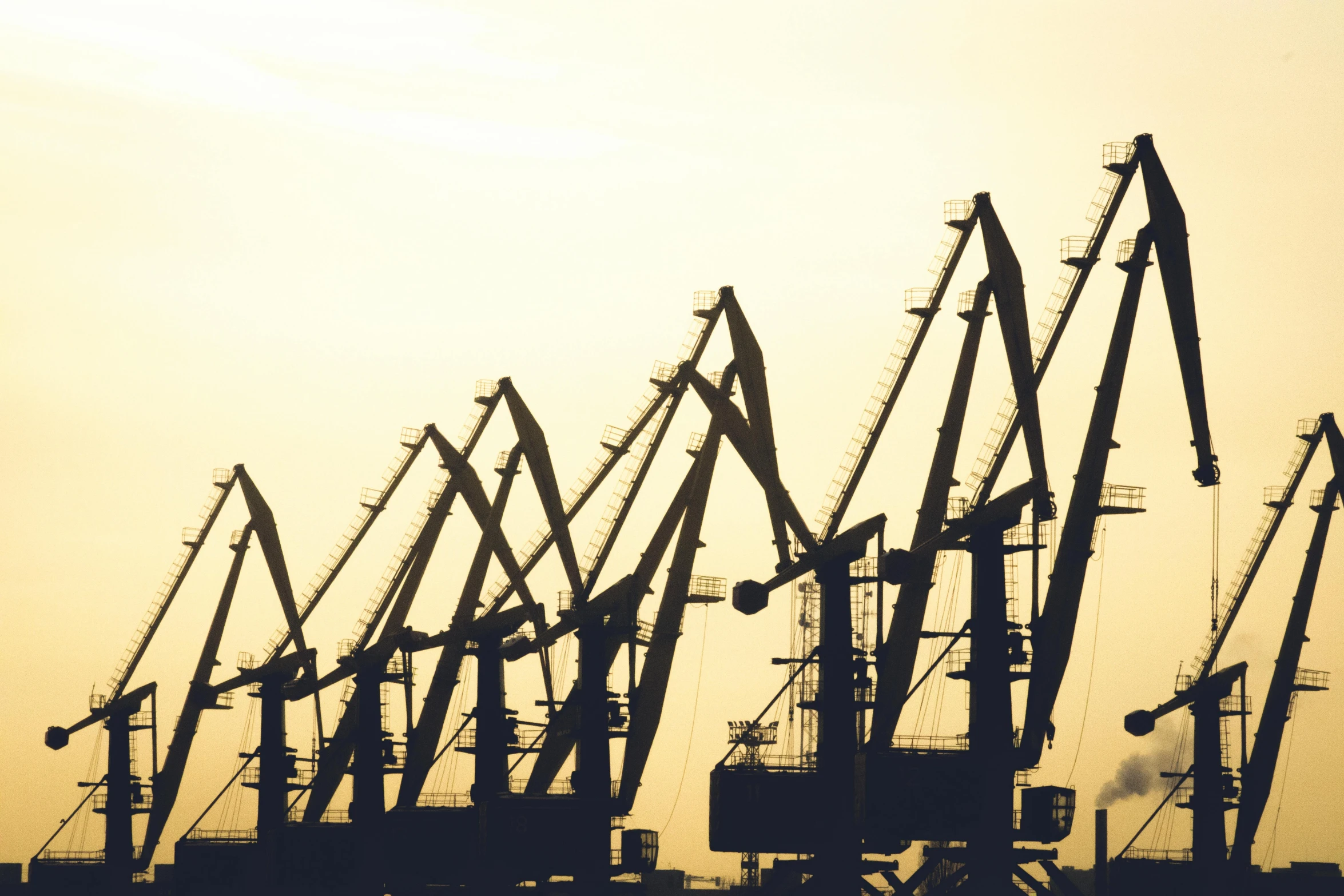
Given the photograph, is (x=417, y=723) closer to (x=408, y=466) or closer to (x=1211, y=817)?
(x=408, y=466)

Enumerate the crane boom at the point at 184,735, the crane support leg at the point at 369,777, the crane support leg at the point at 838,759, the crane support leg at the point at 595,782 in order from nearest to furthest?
the crane support leg at the point at 838,759, the crane support leg at the point at 595,782, the crane support leg at the point at 369,777, the crane boom at the point at 184,735

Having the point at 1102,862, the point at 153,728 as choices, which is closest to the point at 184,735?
the point at 153,728

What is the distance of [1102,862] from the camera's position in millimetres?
75250

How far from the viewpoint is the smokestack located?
75000mm

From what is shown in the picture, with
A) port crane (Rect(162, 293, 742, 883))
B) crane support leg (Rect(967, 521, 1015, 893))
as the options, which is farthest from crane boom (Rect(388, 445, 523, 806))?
crane support leg (Rect(967, 521, 1015, 893))

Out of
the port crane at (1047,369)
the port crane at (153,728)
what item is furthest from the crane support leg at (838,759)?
the port crane at (153,728)

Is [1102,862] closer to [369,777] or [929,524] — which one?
[929,524]

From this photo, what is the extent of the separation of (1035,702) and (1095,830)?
936 inches

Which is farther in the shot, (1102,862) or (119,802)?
(119,802)

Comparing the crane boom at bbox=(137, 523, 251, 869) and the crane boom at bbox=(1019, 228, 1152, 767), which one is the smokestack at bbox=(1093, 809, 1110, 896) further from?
the crane boom at bbox=(137, 523, 251, 869)

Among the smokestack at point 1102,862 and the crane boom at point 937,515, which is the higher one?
the crane boom at point 937,515

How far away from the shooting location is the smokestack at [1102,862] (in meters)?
75.0

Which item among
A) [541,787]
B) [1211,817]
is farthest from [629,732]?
[1211,817]

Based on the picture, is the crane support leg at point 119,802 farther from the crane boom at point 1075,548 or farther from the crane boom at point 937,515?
the crane boom at point 1075,548
